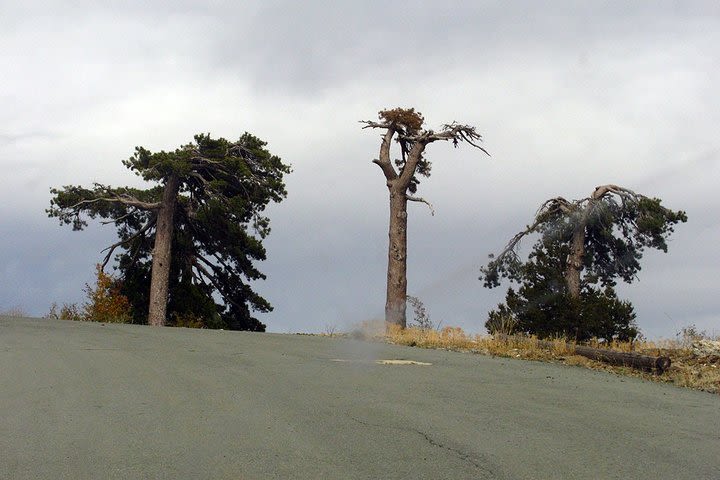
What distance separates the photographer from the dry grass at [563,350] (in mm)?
15172

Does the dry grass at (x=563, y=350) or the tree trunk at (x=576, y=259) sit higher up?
the tree trunk at (x=576, y=259)

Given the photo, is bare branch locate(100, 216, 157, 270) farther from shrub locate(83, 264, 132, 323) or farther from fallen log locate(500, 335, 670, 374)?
fallen log locate(500, 335, 670, 374)

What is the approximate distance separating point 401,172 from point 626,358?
59.8ft

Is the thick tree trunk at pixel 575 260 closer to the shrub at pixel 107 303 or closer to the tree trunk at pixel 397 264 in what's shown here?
the tree trunk at pixel 397 264

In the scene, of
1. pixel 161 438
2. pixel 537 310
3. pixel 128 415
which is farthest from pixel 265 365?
pixel 537 310

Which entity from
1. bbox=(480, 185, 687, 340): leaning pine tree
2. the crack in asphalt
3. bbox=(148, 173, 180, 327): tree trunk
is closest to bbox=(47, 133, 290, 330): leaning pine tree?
bbox=(148, 173, 180, 327): tree trunk

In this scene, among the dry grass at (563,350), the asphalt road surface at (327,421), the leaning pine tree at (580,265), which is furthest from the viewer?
the leaning pine tree at (580,265)

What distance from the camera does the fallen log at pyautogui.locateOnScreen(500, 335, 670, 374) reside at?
15.8 m

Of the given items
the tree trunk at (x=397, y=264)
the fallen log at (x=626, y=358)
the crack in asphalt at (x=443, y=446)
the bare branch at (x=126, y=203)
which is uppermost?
the bare branch at (x=126, y=203)

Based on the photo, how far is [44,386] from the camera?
1012 centimetres

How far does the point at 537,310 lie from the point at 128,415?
64.3 feet

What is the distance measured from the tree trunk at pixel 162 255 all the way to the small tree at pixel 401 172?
907 cm

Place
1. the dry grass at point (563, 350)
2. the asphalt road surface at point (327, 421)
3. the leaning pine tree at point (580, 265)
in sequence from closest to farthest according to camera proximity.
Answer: the asphalt road surface at point (327, 421) < the dry grass at point (563, 350) < the leaning pine tree at point (580, 265)

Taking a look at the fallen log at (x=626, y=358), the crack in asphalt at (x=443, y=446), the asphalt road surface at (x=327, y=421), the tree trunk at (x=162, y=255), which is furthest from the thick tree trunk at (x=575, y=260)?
the crack in asphalt at (x=443, y=446)
